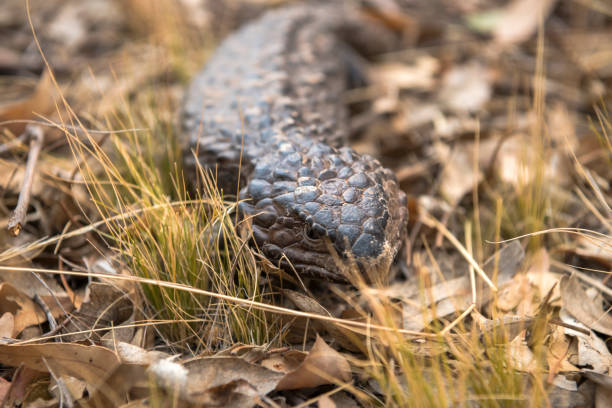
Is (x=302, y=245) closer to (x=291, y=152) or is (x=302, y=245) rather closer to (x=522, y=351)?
(x=291, y=152)

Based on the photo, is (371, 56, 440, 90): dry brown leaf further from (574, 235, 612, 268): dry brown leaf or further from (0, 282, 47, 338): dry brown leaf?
(0, 282, 47, 338): dry brown leaf

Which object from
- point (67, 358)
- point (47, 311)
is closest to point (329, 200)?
point (67, 358)

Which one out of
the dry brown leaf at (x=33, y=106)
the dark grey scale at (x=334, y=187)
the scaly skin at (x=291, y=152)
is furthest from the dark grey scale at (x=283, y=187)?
the dry brown leaf at (x=33, y=106)

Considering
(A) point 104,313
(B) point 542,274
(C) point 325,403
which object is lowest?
(C) point 325,403

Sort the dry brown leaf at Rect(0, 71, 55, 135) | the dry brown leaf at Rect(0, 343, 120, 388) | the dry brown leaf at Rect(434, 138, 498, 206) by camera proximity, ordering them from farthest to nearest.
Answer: the dry brown leaf at Rect(0, 71, 55, 135)
the dry brown leaf at Rect(434, 138, 498, 206)
the dry brown leaf at Rect(0, 343, 120, 388)

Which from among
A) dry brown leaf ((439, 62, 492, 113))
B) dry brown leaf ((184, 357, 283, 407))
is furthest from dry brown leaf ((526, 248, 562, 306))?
dry brown leaf ((439, 62, 492, 113))

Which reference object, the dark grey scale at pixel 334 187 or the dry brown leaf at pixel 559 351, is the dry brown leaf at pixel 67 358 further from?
the dry brown leaf at pixel 559 351
